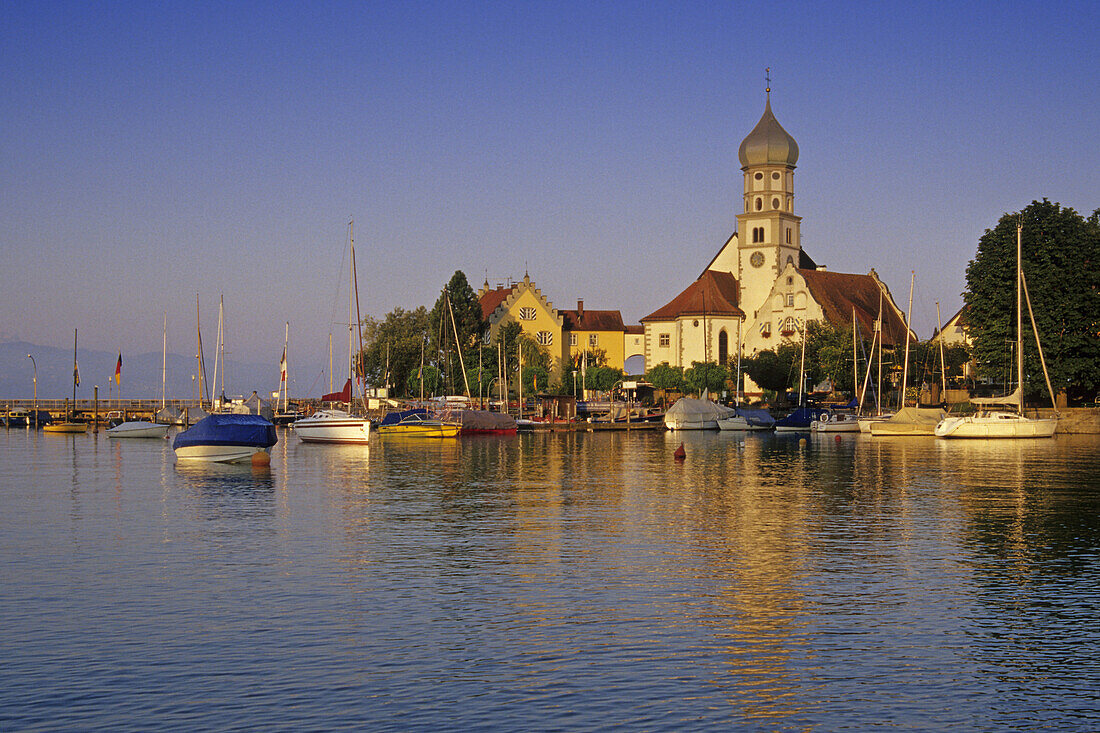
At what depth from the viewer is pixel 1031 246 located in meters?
92.6

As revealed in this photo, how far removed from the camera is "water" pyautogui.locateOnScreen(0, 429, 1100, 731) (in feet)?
53.0

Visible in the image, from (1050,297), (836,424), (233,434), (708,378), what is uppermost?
(1050,297)

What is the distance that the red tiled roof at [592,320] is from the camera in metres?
157

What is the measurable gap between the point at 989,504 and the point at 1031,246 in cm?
5812

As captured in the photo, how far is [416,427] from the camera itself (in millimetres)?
95625

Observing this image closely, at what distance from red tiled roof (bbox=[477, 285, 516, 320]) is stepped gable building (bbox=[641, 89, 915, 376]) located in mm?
19012

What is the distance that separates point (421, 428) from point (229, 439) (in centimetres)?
3449

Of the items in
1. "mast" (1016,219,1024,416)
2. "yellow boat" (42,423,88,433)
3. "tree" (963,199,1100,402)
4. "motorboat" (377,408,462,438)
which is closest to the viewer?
"mast" (1016,219,1024,416)

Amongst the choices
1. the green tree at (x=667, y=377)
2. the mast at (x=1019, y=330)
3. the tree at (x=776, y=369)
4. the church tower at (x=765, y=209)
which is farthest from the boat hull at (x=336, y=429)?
the church tower at (x=765, y=209)

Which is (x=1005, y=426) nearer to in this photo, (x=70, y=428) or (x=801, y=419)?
(x=801, y=419)

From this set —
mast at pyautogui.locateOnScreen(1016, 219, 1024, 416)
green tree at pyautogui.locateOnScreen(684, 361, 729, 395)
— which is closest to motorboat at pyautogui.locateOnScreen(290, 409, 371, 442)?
mast at pyautogui.locateOnScreen(1016, 219, 1024, 416)

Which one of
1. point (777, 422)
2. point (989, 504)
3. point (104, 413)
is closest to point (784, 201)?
point (777, 422)

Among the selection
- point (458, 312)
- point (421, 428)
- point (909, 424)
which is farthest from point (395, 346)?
point (909, 424)

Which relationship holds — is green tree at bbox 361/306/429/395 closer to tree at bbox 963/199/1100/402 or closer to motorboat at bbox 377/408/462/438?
motorboat at bbox 377/408/462/438
